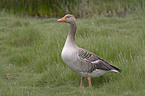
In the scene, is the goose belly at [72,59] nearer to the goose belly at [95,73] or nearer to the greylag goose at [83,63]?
the greylag goose at [83,63]

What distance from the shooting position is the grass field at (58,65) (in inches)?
189

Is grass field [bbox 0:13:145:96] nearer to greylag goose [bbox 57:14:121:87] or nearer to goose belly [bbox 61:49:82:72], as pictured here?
greylag goose [bbox 57:14:121:87]

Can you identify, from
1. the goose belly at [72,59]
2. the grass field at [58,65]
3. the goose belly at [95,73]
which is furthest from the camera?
the goose belly at [95,73]

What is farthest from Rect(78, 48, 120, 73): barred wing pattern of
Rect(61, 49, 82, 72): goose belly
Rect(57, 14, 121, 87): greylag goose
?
Rect(61, 49, 82, 72): goose belly

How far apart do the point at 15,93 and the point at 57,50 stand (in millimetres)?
2474

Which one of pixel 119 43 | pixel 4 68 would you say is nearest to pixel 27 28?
pixel 4 68

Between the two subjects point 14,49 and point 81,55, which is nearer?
point 81,55

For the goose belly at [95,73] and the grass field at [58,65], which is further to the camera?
the goose belly at [95,73]

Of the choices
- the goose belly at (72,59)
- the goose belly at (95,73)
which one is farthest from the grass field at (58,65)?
the goose belly at (72,59)

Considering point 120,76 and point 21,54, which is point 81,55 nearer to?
point 120,76

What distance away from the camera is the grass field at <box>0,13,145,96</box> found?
15.7 feet

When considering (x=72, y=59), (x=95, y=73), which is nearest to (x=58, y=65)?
(x=72, y=59)

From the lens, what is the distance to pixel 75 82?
5.54 metres

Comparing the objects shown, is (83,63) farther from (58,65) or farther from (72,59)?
(58,65)
